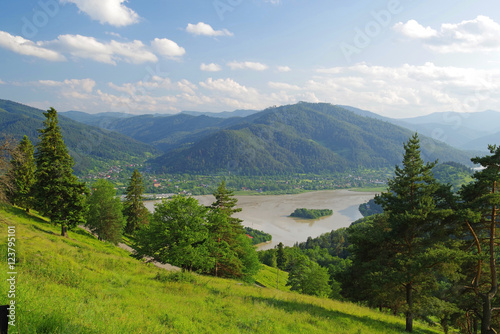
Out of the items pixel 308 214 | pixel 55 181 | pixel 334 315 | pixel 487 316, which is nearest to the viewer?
pixel 487 316

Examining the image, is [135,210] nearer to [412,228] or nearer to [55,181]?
[55,181]

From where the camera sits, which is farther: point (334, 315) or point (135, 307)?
point (334, 315)

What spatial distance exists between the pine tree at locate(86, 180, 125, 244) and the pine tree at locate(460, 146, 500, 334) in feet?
118

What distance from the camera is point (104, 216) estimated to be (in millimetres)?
34375

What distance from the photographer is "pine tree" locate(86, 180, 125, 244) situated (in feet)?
112

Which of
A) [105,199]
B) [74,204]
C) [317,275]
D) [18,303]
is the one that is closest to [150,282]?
[18,303]

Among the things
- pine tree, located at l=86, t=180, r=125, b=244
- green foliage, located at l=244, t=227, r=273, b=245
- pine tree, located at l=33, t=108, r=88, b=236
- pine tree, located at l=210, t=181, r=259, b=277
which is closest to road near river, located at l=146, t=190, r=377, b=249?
green foliage, located at l=244, t=227, r=273, b=245

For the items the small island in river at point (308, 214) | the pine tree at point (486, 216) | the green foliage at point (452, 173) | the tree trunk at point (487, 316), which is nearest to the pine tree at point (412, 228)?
the pine tree at point (486, 216)

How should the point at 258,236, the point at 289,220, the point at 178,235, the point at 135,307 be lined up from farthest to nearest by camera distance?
the point at 289,220 < the point at 258,236 < the point at 178,235 < the point at 135,307

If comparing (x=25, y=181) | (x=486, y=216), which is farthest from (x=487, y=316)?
(x=25, y=181)

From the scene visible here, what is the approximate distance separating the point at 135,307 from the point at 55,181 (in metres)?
21.4

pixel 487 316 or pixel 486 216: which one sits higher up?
pixel 486 216

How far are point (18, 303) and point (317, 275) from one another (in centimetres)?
3618

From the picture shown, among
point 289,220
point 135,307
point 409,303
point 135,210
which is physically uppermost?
point 135,307
